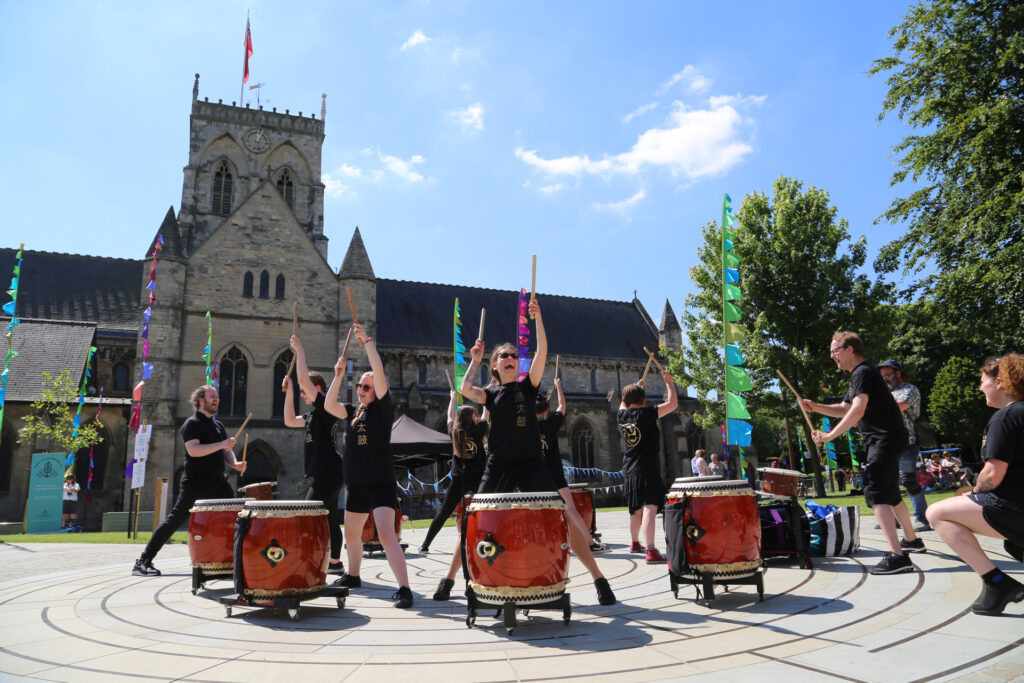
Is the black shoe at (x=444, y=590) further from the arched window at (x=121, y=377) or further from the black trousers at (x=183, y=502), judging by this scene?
the arched window at (x=121, y=377)

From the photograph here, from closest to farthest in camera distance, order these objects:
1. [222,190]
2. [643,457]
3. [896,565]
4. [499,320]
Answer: [896,565], [643,457], [499,320], [222,190]

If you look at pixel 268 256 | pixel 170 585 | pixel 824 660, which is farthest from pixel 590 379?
pixel 824 660

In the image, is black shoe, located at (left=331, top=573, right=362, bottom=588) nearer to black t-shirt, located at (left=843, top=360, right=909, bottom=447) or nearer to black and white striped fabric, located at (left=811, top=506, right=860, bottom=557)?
black and white striped fabric, located at (left=811, top=506, right=860, bottom=557)

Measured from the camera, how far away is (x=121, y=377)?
31.5 m

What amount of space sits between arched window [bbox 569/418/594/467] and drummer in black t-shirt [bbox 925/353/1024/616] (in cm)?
3287

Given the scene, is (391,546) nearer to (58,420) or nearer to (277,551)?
(277,551)

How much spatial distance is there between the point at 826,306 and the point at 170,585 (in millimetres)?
21055

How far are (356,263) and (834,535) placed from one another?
26.4 m

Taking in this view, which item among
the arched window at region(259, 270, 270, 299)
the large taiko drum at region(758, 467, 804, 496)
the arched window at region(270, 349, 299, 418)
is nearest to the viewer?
the large taiko drum at region(758, 467, 804, 496)

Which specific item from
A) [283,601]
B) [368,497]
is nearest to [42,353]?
[368,497]

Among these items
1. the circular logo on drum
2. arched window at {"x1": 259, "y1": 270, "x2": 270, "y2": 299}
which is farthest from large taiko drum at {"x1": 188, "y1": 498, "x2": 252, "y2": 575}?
arched window at {"x1": 259, "y1": 270, "x2": 270, "y2": 299}

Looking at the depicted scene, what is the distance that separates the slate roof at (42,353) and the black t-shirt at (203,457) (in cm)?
2433

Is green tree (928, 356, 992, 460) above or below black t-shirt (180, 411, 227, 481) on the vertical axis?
above

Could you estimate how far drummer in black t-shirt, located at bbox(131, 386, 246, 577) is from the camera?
6684mm
